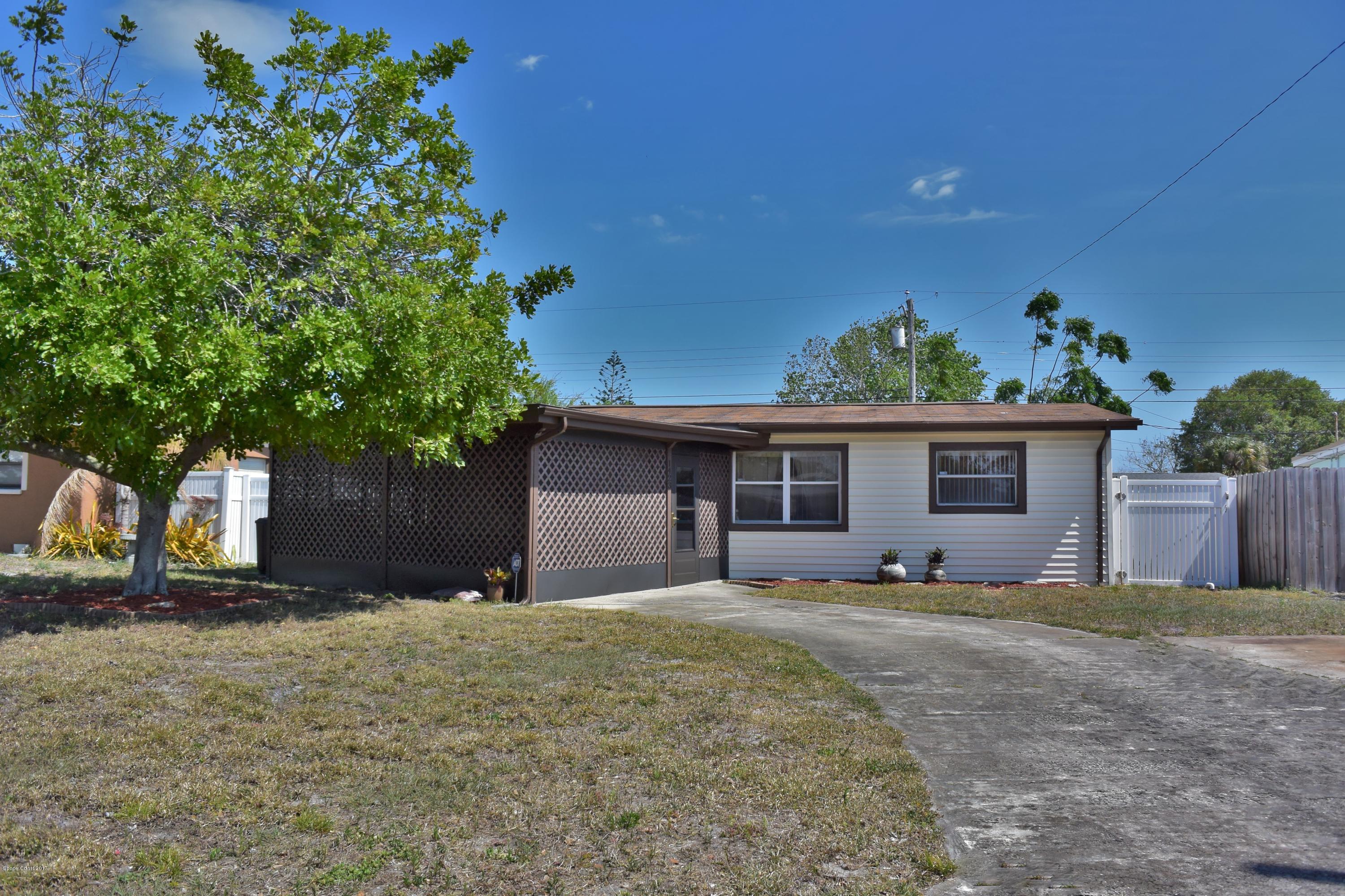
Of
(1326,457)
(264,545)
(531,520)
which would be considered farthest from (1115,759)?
(1326,457)

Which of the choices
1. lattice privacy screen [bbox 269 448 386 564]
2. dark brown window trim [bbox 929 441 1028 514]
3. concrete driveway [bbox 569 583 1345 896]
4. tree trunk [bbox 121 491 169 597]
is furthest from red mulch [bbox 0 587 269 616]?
dark brown window trim [bbox 929 441 1028 514]

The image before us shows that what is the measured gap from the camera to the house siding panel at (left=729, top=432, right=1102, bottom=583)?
15570 mm

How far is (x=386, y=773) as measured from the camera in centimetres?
459

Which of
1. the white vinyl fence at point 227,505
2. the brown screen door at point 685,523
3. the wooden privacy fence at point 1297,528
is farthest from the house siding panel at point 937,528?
the white vinyl fence at point 227,505

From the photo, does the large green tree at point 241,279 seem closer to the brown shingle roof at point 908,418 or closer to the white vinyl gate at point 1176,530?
the brown shingle roof at point 908,418

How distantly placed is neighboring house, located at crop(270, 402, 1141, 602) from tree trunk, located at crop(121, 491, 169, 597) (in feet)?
10.3

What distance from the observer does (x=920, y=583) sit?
15.4 m

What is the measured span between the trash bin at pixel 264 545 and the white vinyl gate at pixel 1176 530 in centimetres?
1429

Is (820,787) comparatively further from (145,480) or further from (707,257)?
(707,257)

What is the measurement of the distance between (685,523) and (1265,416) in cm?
5200

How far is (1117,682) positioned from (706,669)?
131 inches

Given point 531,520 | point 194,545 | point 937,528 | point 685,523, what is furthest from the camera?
point 194,545

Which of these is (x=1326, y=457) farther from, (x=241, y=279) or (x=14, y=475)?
(x=14, y=475)

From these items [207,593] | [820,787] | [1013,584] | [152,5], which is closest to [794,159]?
[1013,584]
